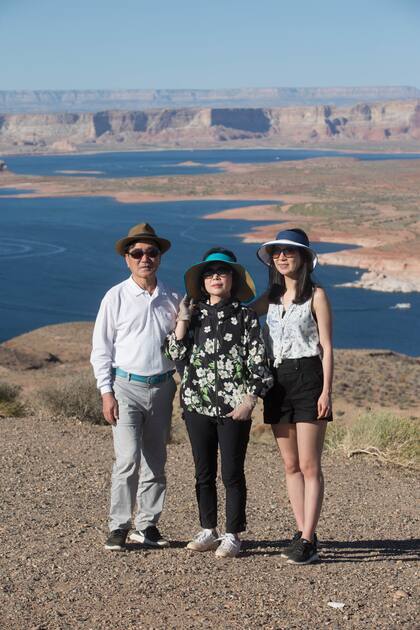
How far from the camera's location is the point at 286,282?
538cm

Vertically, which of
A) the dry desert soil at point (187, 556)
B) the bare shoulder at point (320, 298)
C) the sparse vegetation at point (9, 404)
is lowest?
the sparse vegetation at point (9, 404)

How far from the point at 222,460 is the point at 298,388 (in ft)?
1.92

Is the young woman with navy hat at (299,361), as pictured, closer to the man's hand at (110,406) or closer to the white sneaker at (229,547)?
the white sneaker at (229,547)

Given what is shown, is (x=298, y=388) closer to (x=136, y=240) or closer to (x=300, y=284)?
(x=300, y=284)

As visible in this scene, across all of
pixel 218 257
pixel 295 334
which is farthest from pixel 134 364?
pixel 295 334

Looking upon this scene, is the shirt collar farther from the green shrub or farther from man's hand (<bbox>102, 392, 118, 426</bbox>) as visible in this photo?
the green shrub

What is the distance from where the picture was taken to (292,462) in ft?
17.9

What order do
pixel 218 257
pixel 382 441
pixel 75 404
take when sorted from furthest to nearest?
pixel 75 404
pixel 382 441
pixel 218 257

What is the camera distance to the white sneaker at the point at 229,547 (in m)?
5.47

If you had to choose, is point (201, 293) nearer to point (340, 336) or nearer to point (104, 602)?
point (104, 602)

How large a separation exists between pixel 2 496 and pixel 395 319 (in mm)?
41575

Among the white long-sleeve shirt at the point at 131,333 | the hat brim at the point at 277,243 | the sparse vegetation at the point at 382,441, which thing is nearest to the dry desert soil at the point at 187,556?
the sparse vegetation at the point at 382,441

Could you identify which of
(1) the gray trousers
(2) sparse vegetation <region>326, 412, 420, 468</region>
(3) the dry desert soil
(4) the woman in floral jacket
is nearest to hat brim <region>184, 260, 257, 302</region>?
(4) the woman in floral jacket

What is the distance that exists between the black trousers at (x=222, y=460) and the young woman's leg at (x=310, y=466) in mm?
298
